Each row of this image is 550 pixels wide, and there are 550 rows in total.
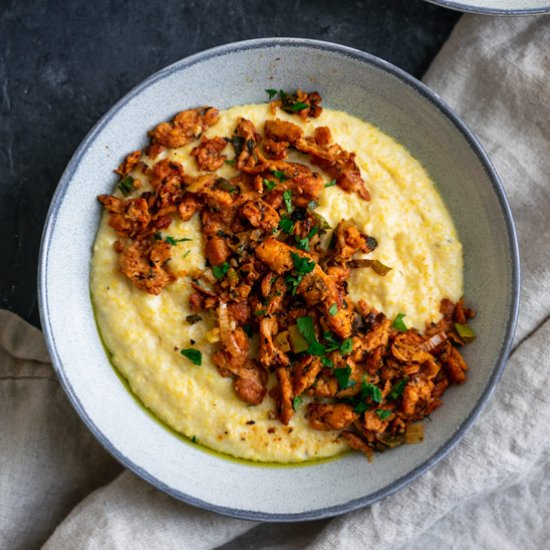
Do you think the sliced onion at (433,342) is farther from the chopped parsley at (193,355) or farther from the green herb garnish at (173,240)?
the green herb garnish at (173,240)

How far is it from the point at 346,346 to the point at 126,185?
169 centimetres

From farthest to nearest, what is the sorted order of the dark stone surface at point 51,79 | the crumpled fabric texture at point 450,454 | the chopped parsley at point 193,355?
the dark stone surface at point 51,79 → the crumpled fabric texture at point 450,454 → the chopped parsley at point 193,355

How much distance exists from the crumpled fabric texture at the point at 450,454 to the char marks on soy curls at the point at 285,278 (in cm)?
51

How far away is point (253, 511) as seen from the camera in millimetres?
4422

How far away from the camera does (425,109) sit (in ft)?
15.1

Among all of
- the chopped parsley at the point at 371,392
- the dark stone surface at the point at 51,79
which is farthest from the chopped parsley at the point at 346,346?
the dark stone surface at the point at 51,79

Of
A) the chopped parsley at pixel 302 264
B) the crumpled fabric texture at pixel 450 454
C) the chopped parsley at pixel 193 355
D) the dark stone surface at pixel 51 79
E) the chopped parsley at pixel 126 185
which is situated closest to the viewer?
the chopped parsley at pixel 302 264

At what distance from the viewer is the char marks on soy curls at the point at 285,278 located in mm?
4371

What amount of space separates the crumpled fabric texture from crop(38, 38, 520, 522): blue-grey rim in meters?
0.37

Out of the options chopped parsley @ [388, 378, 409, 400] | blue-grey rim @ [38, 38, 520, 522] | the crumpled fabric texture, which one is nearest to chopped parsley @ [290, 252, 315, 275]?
chopped parsley @ [388, 378, 409, 400]

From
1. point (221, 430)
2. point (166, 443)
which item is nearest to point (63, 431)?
point (166, 443)

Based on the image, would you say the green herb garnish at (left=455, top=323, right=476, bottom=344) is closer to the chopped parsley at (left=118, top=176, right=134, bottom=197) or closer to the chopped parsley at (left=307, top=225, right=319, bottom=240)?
the chopped parsley at (left=307, top=225, right=319, bottom=240)

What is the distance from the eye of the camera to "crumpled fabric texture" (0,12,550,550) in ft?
15.4

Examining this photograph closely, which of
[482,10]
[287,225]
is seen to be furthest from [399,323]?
[482,10]
